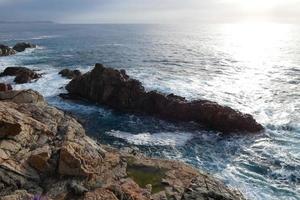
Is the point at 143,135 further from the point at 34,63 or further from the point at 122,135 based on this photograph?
the point at 34,63

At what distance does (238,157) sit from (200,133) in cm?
579

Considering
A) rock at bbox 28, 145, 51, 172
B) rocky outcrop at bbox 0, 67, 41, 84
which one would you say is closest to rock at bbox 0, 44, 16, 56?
rocky outcrop at bbox 0, 67, 41, 84

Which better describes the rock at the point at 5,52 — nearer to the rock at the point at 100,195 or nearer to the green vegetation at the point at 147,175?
the green vegetation at the point at 147,175

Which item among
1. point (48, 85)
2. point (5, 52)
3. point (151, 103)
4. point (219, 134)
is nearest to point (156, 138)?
point (219, 134)

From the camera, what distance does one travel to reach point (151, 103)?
1559 inches

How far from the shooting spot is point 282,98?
44.7 metres

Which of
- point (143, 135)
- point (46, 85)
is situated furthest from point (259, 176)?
point (46, 85)

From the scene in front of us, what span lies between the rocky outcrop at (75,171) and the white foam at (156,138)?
10085 millimetres

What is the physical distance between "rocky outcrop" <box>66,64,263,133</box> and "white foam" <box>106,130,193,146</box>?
385 centimetres

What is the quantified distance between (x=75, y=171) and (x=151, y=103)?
22807 millimetres

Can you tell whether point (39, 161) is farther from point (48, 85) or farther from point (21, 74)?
point (21, 74)

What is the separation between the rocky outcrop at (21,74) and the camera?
52.1m

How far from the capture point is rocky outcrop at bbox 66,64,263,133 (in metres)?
34.8

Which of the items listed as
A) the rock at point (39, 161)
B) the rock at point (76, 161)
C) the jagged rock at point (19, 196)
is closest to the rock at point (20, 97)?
the rock at point (76, 161)
